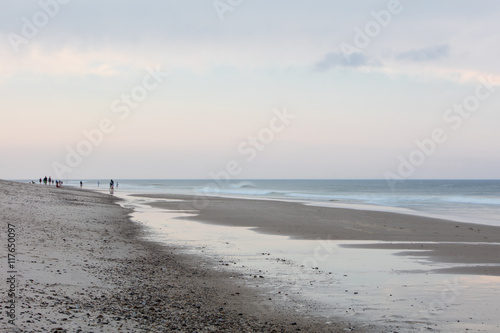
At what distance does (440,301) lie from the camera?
9633 millimetres

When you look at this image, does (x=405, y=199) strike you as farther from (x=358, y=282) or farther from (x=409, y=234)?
(x=358, y=282)

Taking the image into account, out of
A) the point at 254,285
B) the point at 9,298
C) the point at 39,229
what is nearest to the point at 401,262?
the point at 254,285

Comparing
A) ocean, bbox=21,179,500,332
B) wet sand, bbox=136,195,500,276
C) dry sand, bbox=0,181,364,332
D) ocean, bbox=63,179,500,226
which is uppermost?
dry sand, bbox=0,181,364,332

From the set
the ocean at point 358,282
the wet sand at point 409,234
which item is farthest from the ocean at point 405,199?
the ocean at point 358,282

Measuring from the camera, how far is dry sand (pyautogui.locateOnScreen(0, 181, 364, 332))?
7309 mm

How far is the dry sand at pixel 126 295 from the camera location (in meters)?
7.31

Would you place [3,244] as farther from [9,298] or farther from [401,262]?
[401,262]

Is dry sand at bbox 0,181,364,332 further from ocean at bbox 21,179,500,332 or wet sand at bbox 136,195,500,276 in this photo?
wet sand at bbox 136,195,500,276

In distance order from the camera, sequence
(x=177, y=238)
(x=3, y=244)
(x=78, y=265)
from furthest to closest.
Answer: (x=177, y=238) < (x=3, y=244) < (x=78, y=265)

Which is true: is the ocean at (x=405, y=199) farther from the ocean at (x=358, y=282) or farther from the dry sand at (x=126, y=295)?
the dry sand at (x=126, y=295)

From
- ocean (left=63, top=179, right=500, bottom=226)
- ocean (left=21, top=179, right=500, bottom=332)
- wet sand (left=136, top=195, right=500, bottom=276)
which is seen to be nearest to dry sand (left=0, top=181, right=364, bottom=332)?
ocean (left=21, top=179, right=500, bottom=332)

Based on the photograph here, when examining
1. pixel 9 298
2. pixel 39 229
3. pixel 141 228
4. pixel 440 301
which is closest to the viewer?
pixel 9 298

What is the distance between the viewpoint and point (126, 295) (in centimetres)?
909

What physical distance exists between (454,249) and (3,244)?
15.0 m
